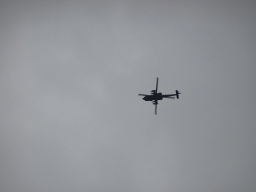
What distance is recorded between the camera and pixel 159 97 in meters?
41.2
